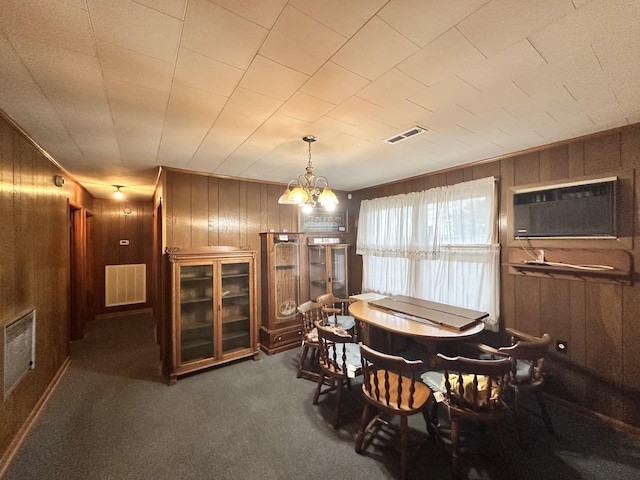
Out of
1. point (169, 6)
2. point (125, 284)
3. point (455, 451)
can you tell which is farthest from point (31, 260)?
point (455, 451)

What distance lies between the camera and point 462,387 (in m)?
1.76

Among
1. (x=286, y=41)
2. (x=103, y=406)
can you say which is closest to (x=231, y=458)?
(x=103, y=406)

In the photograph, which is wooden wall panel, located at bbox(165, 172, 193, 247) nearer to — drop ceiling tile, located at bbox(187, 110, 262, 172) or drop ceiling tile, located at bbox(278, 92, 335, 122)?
drop ceiling tile, located at bbox(187, 110, 262, 172)

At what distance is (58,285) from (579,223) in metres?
5.54

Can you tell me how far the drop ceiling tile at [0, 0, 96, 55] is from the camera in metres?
1.01

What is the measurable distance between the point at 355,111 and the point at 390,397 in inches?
83.4

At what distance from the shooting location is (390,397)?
6.28 feet

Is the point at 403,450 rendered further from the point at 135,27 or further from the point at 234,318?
the point at 135,27

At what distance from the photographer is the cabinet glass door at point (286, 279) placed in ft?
12.7

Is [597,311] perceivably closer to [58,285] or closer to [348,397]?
[348,397]

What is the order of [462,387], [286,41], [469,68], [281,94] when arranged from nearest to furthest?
[286,41] < [469,68] < [281,94] < [462,387]

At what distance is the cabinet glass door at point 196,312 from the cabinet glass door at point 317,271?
5.12ft

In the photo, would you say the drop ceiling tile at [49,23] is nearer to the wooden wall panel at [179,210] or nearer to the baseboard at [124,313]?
the wooden wall panel at [179,210]

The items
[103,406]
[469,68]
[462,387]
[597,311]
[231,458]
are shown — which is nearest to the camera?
[469,68]
